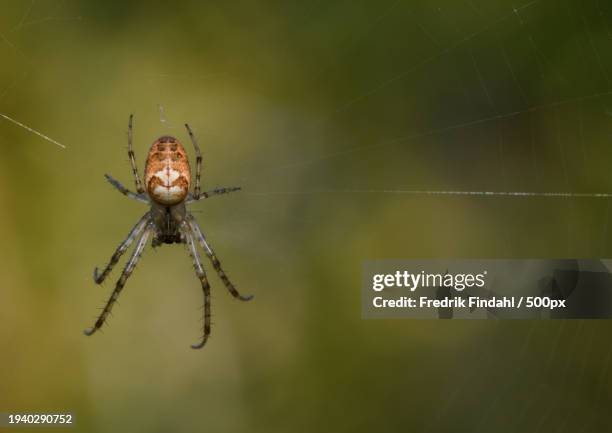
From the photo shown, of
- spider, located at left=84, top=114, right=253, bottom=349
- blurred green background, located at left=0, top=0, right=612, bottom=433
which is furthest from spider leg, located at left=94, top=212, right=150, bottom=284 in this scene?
blurred green background, located at left=0, top=0, right=612, bottom=433

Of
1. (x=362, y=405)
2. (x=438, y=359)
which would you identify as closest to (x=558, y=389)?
(x=438, y=359)

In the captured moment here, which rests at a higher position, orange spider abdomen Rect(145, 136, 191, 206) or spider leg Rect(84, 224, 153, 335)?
orange spider abdomen Rect(145, 136, 191, 206)

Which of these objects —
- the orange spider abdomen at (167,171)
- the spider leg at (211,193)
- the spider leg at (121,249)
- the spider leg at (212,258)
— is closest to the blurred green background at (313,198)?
the spider leg at (212,258)

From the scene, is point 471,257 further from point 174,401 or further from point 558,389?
point 174,401

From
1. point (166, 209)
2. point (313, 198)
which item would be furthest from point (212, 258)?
point (313, 198)

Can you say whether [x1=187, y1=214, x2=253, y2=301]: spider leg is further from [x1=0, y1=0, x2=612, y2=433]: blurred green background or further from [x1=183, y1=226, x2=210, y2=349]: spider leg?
[x1=0, y1=0, x2=612, y2=433]: blurred green background

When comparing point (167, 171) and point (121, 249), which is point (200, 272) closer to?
point (121, 249)

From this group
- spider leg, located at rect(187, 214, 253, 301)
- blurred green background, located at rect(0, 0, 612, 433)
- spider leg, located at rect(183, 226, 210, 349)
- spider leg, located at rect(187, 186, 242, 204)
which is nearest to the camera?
spider leg, located at rect(187, 186, 242, 204)
